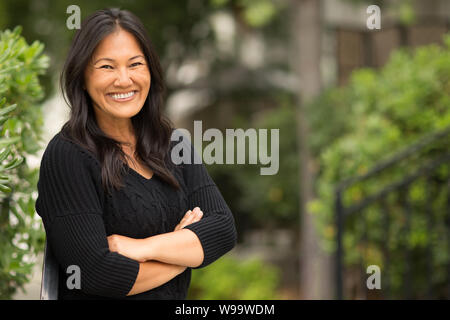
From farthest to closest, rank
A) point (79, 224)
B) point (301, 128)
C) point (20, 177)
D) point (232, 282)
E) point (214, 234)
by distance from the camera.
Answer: point (301, 128) → point (232, 282) → point (20, 177) → point (214, 234) → point (79, 224)

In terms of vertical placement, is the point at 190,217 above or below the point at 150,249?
above

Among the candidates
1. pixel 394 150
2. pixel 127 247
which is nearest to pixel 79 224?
pixel 127 247

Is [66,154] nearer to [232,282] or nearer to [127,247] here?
[127,247]

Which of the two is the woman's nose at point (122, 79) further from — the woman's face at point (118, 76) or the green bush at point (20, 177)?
the green bush at point (20, 177)

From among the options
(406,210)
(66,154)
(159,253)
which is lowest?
(159,253)

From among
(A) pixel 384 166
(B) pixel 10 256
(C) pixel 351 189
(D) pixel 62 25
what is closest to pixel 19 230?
(B) pixel 10 256

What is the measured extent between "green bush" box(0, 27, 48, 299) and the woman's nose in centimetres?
58

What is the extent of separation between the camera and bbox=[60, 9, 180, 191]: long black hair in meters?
1.79

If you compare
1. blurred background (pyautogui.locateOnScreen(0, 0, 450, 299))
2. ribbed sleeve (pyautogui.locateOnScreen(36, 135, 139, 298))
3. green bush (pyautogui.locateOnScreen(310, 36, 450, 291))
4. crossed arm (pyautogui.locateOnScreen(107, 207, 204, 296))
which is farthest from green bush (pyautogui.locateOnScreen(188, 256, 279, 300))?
ribbed sleeve (pyautogui.locateOnScreen(36, 135, 139, 298))

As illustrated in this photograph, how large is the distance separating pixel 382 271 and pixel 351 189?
738 mm

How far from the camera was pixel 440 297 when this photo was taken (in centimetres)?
496

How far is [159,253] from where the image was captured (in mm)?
1813

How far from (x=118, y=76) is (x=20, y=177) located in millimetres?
853

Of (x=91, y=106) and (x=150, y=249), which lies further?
(x=91, y=106)
